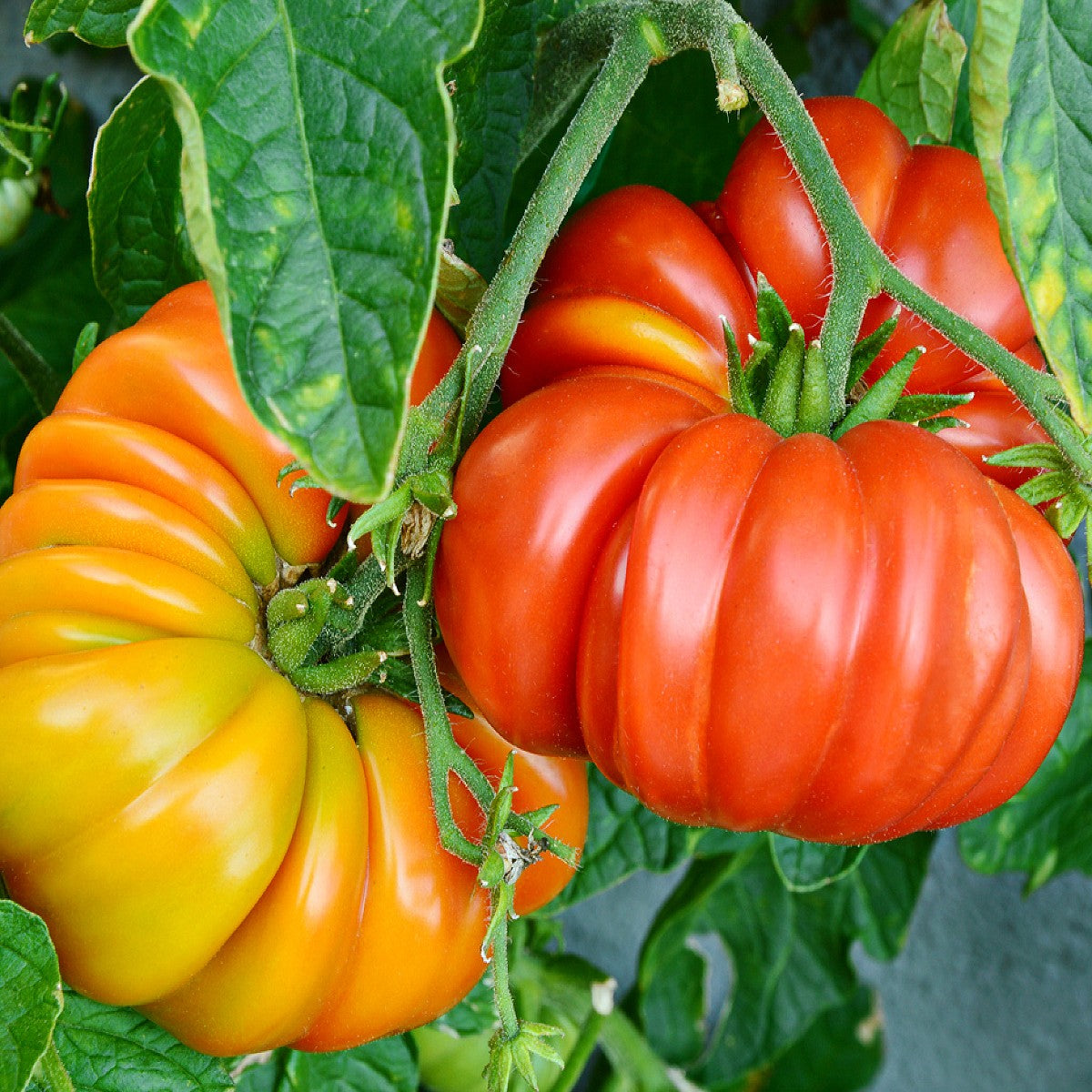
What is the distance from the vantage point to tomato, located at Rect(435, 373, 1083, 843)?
1.56 ft

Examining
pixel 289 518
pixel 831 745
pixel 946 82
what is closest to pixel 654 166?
pixel 946 82

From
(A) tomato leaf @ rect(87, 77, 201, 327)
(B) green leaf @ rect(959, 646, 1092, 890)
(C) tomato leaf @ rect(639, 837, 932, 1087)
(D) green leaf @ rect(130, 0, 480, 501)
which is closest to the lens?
(D) green leaf @ rect(130, 0, 480, 501)

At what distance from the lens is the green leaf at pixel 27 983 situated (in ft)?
1.68

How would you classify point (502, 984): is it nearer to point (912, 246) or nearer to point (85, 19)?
point (912, 246)

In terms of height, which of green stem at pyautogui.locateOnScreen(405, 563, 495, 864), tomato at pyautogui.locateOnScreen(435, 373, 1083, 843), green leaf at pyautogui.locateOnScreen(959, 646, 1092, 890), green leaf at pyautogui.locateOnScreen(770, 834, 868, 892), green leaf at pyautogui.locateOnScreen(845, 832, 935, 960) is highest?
tomato at pyautogui.locateOnScreen(435, 373, 1083, 843)

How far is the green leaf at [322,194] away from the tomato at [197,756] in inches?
5.9

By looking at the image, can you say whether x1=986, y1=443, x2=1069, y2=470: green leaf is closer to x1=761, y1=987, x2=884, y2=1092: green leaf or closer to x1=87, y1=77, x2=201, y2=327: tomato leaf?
x1=87, y1=77, x2=201, y2=327: tomato leaf

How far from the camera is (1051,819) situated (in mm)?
1083

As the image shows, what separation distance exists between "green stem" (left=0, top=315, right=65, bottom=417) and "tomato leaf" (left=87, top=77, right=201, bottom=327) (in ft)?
0.23

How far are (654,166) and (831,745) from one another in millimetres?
570

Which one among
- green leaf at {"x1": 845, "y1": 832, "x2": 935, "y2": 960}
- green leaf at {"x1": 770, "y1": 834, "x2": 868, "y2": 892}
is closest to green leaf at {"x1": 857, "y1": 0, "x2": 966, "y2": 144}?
green leaf at {"x1": 770, "y1": 834, "x2": 868, "y2": 892}

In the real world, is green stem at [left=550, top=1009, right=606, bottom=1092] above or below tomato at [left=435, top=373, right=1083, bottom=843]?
below

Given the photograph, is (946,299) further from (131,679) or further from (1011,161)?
(131,679)

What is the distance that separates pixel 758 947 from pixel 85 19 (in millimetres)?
1090
